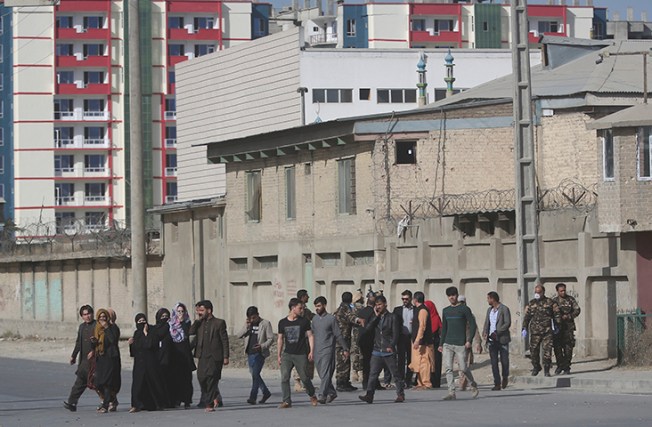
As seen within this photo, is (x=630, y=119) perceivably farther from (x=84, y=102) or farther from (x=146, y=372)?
(x=84, y=102)

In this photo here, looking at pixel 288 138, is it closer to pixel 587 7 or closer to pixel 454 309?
pixel 454 309

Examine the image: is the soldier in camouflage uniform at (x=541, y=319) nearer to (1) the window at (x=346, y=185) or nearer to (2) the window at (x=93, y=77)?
(1) the window at (x=346, y=185)

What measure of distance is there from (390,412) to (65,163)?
98979 mm

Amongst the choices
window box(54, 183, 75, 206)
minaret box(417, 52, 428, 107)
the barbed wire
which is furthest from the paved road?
window box(54, 183, 75, 206)

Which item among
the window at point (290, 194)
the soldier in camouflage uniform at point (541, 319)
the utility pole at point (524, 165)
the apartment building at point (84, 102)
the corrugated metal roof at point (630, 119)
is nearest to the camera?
the soldier in camouflage uniform at point (541, 319)

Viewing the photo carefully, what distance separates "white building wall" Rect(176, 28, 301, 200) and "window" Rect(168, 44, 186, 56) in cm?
3887

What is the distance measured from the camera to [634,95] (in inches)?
1554

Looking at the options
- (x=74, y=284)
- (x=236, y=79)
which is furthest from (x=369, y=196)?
(x=236, y=79)

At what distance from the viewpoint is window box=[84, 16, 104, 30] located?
389ft

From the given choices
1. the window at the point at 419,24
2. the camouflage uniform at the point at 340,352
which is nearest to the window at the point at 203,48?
the window at the point at 419,24

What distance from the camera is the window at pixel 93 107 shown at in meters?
119

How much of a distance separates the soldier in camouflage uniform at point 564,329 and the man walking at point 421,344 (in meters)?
2.36

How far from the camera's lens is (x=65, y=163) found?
390 ft

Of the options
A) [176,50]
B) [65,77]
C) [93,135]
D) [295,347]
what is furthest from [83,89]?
[295,347]
